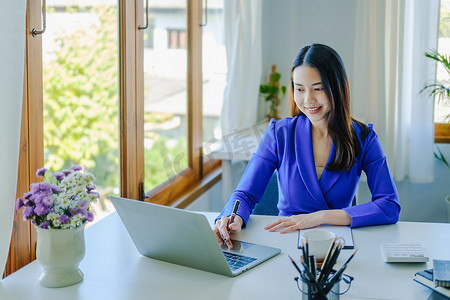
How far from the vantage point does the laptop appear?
1.32 meters

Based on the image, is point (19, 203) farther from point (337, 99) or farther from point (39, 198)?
point (337, 99)

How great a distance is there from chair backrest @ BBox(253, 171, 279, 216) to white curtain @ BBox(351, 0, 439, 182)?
54.2 inches

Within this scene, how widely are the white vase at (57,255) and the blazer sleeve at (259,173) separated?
66cm

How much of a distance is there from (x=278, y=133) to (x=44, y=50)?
0.85 metres

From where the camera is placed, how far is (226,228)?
5.42 ft

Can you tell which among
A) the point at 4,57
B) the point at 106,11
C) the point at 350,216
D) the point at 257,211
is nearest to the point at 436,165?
the point at 257,211

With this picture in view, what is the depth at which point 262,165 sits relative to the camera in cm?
202

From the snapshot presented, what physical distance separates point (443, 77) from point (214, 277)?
2.47m

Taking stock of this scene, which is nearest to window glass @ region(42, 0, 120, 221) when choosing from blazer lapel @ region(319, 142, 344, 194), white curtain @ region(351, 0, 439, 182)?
blazer lapel @ region(319, 142, 344, 194)

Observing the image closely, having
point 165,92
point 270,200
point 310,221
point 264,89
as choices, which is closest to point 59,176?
point 310,221

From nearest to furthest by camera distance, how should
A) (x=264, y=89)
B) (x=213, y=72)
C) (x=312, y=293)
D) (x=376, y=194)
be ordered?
(x=312, y=293) → (x=376, y=194) → (x=213, y=72) → (x=264, y=89)

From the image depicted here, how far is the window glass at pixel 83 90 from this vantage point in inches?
68.0

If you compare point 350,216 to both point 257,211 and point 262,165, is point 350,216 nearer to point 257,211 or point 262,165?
point 262,165

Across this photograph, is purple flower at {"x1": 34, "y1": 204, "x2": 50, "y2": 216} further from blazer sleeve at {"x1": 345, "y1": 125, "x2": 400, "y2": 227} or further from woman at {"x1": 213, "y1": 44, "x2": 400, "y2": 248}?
blazer sleeve at {"x1": 345, "y1": 125, "x2": 400, "y2": 227}
